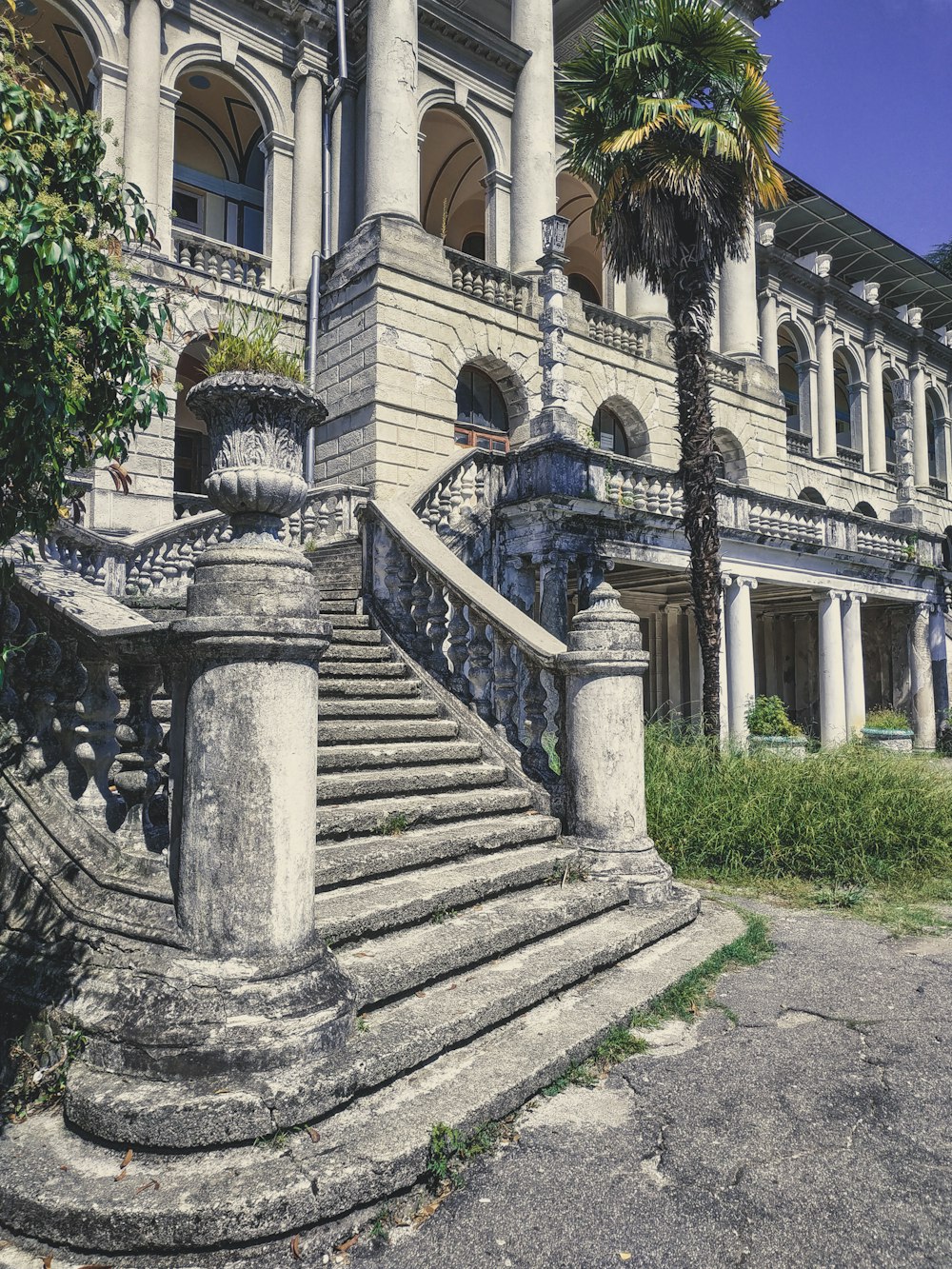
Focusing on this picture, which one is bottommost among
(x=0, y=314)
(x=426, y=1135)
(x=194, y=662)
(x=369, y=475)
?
(x=426, y=1135)

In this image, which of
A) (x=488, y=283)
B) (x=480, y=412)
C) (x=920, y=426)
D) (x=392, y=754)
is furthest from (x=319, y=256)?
(x=920, y=426)

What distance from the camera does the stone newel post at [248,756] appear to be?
2.89 m

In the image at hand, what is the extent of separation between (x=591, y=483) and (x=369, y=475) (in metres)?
4.73

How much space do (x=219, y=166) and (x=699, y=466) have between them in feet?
52.5

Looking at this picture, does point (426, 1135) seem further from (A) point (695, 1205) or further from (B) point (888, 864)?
(B) point (888, 864)

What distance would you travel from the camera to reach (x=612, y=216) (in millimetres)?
10547

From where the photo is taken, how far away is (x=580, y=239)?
939 inches

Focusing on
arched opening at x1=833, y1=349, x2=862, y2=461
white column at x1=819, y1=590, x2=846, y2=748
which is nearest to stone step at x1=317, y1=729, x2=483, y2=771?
white column at x1=819, y1=590, x2=846, y2=748

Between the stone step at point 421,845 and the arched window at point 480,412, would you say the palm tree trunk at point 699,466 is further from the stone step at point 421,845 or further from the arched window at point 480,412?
the arched window at point 480,412

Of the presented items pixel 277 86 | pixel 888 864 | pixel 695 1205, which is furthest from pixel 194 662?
pixel 277 86

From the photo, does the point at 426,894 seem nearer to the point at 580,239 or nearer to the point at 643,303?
the point at 643,303

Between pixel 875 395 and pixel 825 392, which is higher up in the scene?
pixel 875 395

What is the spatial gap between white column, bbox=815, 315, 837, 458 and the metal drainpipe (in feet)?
62.1

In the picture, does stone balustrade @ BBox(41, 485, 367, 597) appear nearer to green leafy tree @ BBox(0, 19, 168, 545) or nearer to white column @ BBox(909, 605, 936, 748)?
green leafy tree @ BBox(0, 19, 168, 545)
